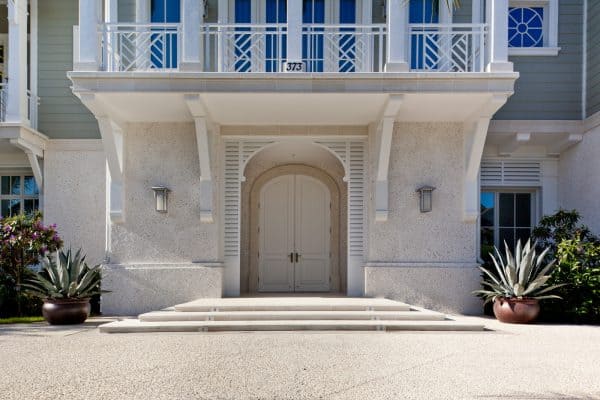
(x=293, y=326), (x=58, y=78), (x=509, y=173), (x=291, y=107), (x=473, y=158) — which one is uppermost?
(x=58, y=78)

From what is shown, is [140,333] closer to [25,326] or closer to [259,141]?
[25,326]

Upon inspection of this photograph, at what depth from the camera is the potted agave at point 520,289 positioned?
8.85m

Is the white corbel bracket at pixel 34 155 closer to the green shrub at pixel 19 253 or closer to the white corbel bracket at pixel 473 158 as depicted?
the green shrub at pixel 19 253

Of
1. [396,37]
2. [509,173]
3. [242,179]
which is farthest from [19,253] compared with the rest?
[509,173]

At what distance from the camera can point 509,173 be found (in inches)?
450

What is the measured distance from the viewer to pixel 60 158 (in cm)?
1186

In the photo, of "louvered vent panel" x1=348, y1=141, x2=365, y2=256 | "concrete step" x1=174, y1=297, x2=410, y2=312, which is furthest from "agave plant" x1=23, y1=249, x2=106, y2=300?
"louvered vent panel" x1=348, y1=141, x2=365, y2=256

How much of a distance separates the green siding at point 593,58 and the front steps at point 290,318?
17.0 feet

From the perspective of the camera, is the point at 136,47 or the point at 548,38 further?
the point at 548,38

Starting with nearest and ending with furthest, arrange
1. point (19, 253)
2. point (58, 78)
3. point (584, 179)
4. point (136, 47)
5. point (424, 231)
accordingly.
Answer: point (136, 47), point (424, 231), point (19, 253), point (584, 179), point (58, 78)

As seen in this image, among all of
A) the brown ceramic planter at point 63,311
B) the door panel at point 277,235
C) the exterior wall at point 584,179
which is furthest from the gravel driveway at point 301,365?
the door panel at point 277,235

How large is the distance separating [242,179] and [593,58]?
6.98 m

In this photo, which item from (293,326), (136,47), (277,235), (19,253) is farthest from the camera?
(277,235)

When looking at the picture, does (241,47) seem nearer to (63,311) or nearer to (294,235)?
(294,235)
